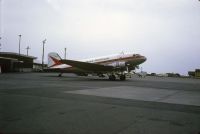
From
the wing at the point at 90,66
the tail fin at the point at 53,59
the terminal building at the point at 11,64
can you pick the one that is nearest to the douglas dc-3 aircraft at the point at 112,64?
the wing at the point at 90,66

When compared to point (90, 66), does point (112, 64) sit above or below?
above

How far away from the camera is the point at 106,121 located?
21.5 feet

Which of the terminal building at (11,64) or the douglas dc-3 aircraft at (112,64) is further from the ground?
the terminal building at (11,64)

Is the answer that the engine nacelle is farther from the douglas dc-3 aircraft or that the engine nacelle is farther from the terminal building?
the terminal building

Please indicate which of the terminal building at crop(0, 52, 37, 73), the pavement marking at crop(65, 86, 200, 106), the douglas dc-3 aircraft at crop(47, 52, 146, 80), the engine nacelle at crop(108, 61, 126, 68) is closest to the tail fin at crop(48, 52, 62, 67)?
the douglas dc-3 aircraft at crop(47, 52, 146, 80)

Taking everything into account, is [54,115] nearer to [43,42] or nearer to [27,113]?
[27,113]

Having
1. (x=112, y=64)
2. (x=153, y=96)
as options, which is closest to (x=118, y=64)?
(x=112, y=64)

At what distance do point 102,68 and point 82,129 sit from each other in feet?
95.6

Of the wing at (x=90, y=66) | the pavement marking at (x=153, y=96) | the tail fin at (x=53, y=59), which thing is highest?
the tail fin at (x=53, y=59)

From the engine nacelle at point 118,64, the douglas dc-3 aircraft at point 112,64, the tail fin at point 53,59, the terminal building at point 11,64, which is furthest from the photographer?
the terminal building at point 11,64

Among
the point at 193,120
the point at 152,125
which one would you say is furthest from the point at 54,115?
the point at 193,120

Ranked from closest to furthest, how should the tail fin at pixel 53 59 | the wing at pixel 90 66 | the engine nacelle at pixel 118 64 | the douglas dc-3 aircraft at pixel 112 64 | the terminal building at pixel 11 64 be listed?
the engine nacelle at pixel 118 64
the douglas dc-3 aircraft at pixel 112 64
the wing at pixel 90 66
the tail fin at pixel 53 59
the terminal building at pixel 11 64

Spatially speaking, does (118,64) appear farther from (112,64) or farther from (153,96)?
(153,96)

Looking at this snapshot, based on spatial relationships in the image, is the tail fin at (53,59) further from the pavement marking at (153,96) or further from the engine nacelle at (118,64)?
the pavement marking at (153,96)
